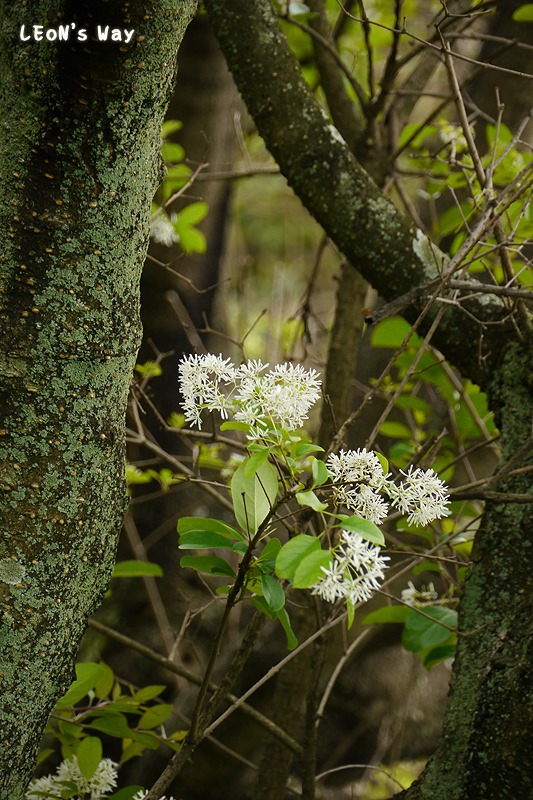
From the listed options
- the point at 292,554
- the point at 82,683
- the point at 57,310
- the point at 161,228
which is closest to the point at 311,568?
the point at 292,554

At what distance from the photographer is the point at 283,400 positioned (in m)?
0.73

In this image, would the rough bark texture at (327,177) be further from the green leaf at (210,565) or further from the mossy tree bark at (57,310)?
the green leaf at (210,565)

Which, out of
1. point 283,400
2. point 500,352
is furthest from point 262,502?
point 500,352

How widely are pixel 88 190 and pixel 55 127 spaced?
77 mm

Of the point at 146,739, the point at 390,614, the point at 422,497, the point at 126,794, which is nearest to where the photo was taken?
the point at 422,497

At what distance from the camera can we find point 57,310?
799mm

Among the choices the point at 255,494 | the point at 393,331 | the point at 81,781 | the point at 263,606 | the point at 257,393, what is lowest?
the point at 81,781

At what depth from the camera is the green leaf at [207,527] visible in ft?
2.60

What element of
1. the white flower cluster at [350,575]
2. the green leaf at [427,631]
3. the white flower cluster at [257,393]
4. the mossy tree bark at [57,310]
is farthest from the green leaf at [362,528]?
the green leaf at [427,631]

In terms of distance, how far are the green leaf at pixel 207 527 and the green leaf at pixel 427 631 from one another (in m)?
0.52

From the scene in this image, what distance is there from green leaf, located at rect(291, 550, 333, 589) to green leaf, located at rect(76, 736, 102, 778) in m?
0.63

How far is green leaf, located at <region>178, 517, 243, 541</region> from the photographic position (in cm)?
79

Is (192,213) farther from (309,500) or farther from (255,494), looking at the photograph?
(309,500)

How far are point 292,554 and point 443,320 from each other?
70 cm
